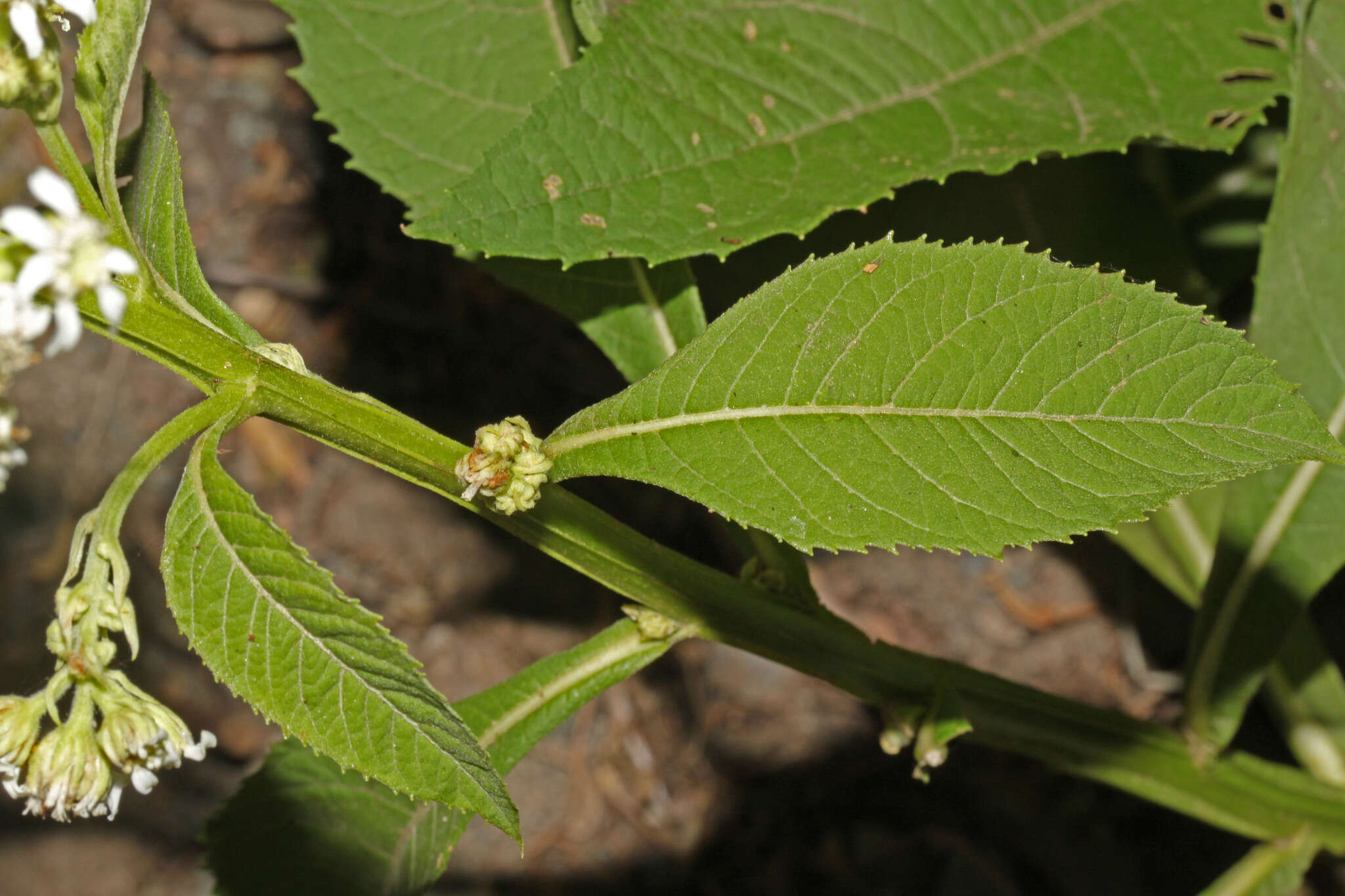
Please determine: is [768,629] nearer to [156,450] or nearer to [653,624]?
[653,624]

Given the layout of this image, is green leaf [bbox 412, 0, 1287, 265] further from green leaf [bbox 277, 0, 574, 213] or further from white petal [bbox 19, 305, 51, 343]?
white petal [bbox 19, 305, 51, 343]

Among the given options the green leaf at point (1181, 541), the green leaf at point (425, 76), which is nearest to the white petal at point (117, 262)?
the green leaf at point (425, 76)

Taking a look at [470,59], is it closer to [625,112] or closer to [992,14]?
[625,112]

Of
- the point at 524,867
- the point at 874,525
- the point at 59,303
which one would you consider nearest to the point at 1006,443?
the point at 874,525

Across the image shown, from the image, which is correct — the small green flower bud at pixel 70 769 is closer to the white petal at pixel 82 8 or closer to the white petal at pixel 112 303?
the white petal at pixel 112 303

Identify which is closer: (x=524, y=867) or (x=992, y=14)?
(x=992, y=14)

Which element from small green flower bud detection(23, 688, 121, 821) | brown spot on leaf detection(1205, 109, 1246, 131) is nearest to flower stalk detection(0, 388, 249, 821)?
small green flower bud detection(23, 688, 121, 821)
